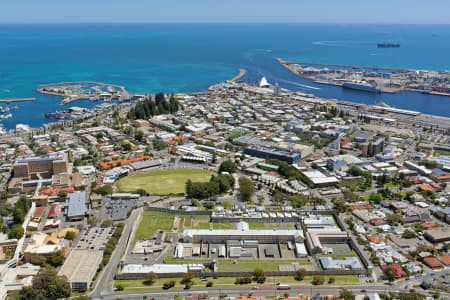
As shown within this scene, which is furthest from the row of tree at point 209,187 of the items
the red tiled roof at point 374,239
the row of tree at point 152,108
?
the row of tree at point 152,108

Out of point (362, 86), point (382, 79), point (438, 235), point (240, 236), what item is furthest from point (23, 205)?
point (382, 79)

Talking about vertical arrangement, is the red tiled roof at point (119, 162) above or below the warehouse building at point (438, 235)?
above

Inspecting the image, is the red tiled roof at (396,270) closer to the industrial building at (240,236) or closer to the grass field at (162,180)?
the industrial building at (240,236)

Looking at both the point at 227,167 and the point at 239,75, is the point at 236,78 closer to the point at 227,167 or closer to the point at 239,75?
the point at 239,75

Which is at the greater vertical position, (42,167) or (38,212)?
(42,167)

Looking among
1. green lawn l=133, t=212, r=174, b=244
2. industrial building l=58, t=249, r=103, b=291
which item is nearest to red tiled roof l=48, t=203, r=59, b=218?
industrial building l=58, t=249, r=103, b=291
